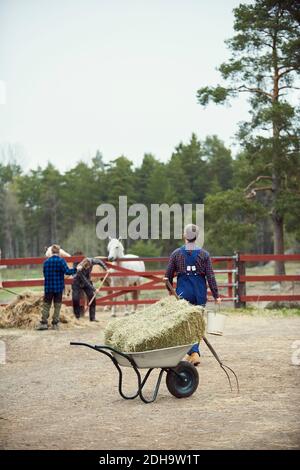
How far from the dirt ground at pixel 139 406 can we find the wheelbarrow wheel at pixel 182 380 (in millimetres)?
88

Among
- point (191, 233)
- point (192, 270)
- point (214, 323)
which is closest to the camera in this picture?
point (214, 323)

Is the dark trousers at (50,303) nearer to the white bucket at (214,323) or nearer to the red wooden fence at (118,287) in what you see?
the red wooden fence at (118,287)

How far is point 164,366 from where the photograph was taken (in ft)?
22.1

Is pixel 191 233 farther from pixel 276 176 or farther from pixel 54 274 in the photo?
pixel 276 176

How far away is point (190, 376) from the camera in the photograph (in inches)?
278

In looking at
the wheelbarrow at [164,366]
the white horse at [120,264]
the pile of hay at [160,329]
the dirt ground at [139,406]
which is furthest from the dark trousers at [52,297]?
the wheelbarrow at [164,366]

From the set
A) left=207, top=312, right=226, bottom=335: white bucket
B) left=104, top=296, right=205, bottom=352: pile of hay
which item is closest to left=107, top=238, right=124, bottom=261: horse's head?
left=207, top=312, right=226, bottom=335: white bucket

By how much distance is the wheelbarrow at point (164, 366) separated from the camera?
21.8 feet

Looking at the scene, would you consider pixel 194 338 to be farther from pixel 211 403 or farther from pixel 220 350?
pixel 220 350

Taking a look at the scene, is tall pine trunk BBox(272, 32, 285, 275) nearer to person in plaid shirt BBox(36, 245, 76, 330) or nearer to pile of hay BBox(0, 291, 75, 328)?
pile of hay BBox(0, 291, 75, 328)

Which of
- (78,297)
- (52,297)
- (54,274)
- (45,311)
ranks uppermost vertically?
(54,274)

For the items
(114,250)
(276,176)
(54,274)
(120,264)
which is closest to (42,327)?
(54,274)

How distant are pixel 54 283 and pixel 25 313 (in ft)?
4.11
